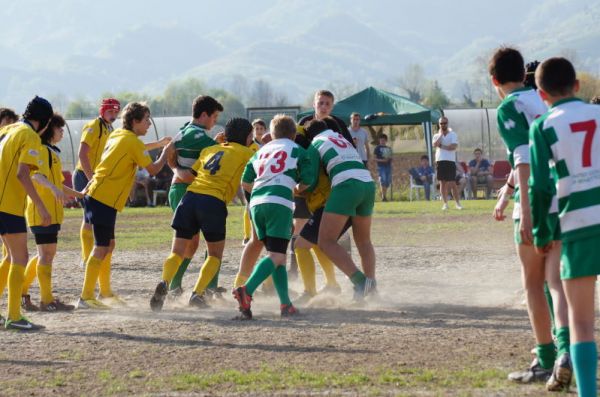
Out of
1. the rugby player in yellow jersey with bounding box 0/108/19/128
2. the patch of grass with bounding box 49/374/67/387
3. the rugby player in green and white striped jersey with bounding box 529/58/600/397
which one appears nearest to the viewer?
the rugby player in green and white striped jersey with bounding box 529/58/600/397

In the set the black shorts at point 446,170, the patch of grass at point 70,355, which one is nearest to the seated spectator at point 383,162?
the black shorts at point 446,170

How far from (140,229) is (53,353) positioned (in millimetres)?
14055

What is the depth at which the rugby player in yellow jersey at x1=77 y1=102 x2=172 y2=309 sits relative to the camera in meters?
9.62

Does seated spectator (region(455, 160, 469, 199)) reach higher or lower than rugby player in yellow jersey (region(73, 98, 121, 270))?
lower

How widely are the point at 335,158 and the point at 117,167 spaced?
6.63 feet

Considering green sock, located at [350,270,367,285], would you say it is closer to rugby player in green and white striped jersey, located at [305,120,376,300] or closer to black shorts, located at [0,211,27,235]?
rugby player in green and white striped jersey, located at [305,120,376,300]

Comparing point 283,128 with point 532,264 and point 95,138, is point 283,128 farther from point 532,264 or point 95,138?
point 532,264

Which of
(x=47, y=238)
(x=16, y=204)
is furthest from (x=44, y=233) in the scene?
(x=16, y=204)

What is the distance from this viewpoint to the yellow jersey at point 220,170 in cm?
947

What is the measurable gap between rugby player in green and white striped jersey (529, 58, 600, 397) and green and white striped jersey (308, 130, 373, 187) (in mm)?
4266

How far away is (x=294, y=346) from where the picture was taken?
7434 mm

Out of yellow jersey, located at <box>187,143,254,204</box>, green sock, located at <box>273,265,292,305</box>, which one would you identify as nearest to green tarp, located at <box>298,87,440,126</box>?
yellow jersey, located at <box>187,143,254,204</box>

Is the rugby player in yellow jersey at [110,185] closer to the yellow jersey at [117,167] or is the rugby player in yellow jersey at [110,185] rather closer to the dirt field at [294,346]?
the yellow jersey at [117,167]

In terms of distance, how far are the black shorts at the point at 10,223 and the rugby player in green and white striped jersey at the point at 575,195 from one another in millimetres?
4705
